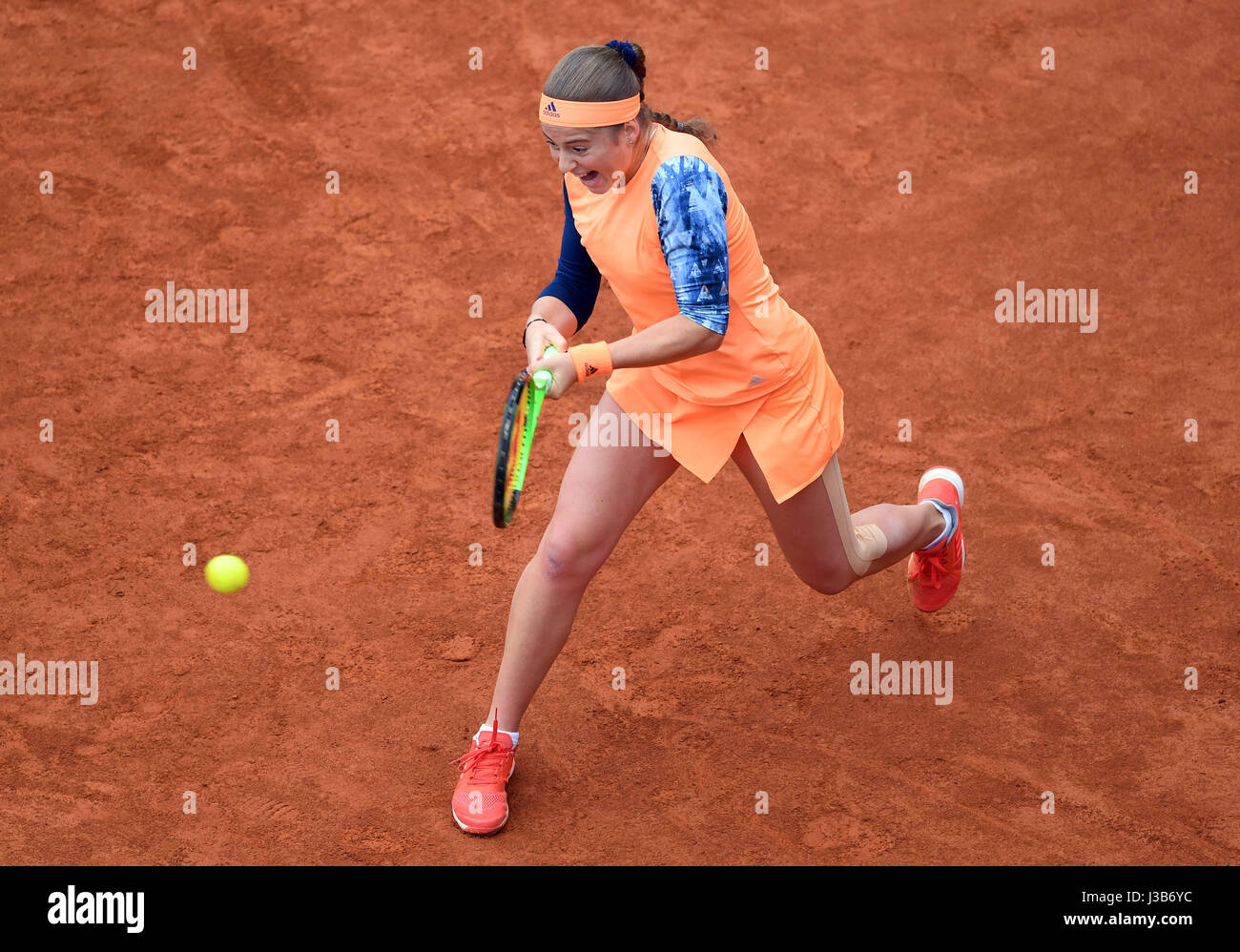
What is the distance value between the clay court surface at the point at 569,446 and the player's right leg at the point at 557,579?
0.52 feet

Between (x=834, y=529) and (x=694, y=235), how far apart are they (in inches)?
47.0

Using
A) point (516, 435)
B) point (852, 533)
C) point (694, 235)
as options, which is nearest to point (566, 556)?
point (516, 435)

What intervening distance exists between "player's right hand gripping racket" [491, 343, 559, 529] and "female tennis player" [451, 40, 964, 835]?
0.06 meters

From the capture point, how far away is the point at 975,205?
7.74 m

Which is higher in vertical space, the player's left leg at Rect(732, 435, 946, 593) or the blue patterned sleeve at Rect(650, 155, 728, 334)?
the blue patterned sleeve at Rect(650, 155, 728, 334)

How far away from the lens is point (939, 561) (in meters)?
5.32

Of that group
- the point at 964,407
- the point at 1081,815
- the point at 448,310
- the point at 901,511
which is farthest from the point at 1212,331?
the point at 448,310

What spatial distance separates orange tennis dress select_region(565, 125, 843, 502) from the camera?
4113 mm

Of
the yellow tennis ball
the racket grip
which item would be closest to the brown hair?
the racket grip

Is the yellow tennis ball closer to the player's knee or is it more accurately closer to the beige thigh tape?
the player's knee

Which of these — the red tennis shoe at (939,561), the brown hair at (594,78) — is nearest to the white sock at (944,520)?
the red tennis shoe at (939,561)

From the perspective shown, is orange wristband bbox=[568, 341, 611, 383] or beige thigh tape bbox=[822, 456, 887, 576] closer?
orange wristband bbox=[568, 341, 611, 383]

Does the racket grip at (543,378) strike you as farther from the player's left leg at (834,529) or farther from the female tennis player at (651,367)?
the player's left leg at (834,529)

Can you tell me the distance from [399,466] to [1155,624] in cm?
314
